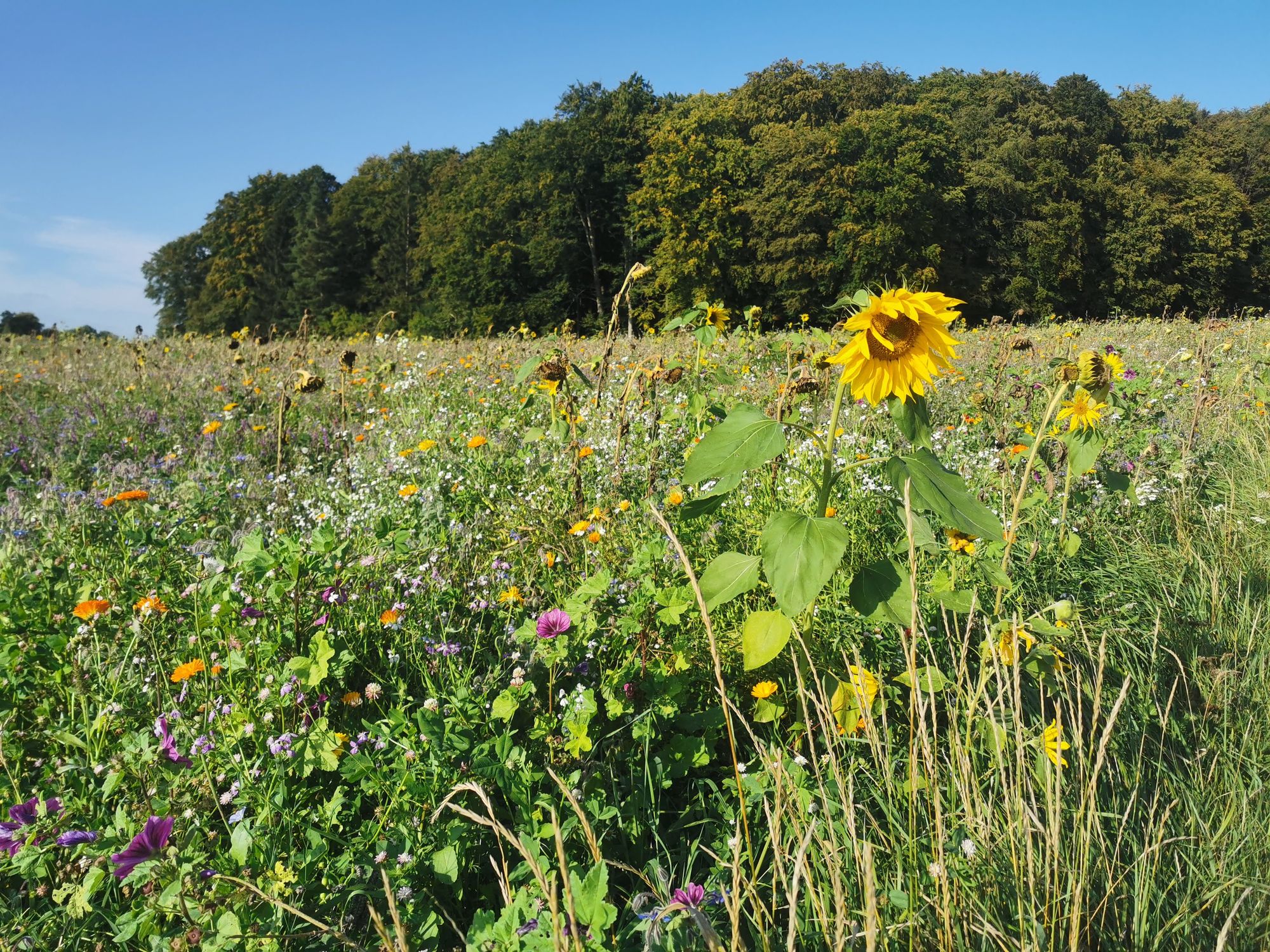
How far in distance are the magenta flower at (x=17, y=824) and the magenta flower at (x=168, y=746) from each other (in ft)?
0.65

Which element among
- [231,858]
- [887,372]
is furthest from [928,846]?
[231,858]

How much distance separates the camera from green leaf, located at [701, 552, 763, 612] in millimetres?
1415

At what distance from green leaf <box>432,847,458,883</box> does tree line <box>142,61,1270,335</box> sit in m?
Result: 26.3

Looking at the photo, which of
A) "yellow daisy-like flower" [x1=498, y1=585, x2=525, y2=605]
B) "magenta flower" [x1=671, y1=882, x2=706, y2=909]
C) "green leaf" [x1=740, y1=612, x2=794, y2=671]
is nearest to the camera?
"magenta flower" [x1=671, y1=882, x2=706, y2=909]

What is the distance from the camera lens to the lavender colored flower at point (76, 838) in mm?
1268

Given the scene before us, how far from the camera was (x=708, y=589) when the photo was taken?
146 cm

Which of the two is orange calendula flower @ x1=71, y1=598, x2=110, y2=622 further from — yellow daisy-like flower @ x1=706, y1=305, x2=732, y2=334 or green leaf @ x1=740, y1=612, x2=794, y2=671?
yellow daisy-like flower @ x1=706, y1=305, x2=732, y2=334

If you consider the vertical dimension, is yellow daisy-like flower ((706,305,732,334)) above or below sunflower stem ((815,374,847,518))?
above

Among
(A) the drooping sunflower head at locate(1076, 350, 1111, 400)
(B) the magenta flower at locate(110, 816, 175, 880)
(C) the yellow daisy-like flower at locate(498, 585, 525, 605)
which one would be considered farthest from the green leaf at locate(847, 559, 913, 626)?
(B) the magenta flower at locate(110, 816, 175, 880)

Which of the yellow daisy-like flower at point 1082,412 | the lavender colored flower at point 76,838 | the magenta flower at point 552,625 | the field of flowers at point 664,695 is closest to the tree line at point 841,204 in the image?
the field of flowers at point 664,695

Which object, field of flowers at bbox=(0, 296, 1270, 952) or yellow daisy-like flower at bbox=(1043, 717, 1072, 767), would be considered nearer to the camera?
field of flowers at bbox=(0, 296, 1270, 952)

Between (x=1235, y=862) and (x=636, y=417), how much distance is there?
9.73 ft

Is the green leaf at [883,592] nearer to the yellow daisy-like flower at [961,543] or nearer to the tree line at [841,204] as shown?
the yellow daisy-like flower at [961,543]

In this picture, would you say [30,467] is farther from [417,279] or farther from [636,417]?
[417,279]
